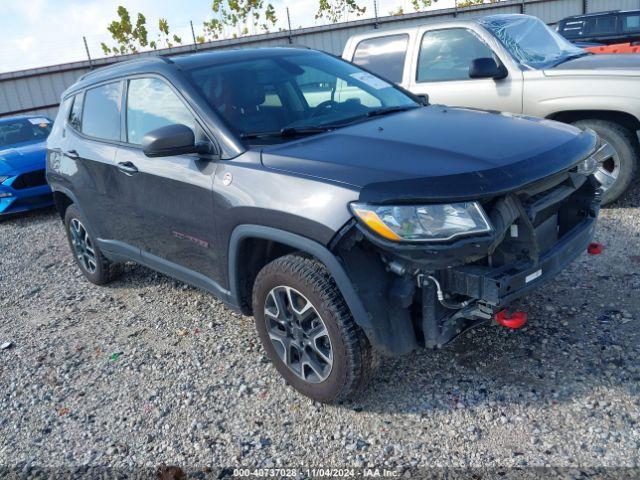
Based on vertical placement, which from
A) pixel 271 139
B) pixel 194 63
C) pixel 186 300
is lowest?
pixel 186 300

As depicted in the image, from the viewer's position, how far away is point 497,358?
3127mm

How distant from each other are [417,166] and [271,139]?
36.5 inches

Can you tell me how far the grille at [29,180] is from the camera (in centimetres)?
768

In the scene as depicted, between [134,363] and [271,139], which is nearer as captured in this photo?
[271,139]

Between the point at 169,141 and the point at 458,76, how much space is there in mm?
3734

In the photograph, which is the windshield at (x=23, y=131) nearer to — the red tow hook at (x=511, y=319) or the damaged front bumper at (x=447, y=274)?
the damaged front bumper at (x=447, y=274)

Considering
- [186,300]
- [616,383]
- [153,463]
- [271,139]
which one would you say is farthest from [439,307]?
[186,300]

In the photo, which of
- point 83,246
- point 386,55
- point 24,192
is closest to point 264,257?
point 83,246

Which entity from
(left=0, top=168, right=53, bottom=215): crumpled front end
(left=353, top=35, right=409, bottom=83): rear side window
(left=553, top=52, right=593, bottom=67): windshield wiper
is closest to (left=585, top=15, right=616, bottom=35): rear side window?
(left=553, top=52, right=593, bottom=67): windshield wiper

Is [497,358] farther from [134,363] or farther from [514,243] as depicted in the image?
[134,363]

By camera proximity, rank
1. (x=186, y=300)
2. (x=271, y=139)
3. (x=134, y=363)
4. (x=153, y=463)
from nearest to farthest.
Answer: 1. (x=153, y=463)
2. (x=271, y=139)
3. (x=134, y=363)
4. (x=186, y=300)

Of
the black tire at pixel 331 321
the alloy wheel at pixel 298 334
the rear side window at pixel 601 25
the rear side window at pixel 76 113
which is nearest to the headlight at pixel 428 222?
the black tire at pixel 331 321

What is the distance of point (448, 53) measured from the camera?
229 inches

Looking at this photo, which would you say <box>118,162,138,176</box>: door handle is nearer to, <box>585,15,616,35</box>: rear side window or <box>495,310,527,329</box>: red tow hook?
<box>495,310,527,329</box>: red tow hook
